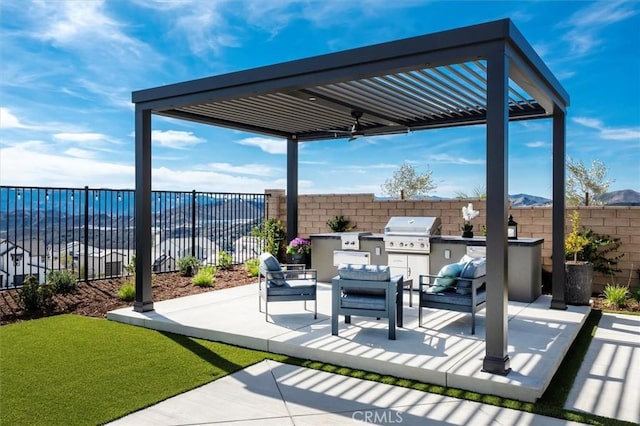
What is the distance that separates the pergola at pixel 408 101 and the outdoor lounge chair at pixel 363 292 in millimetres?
1254

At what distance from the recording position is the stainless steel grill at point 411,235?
7.89 metres

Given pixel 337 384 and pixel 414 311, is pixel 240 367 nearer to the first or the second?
pixel 337 384

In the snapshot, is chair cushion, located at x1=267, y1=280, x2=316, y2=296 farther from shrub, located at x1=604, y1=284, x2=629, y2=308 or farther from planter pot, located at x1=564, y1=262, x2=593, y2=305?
shrub, located at x1=604, y1=284, x2=629, y2=308

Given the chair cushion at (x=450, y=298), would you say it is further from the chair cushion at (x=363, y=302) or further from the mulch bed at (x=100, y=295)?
the mulch bed at (x=100, y=295)

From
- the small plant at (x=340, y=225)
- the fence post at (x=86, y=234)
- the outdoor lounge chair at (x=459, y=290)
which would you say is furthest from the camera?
the small plant at (x=340, y=225)

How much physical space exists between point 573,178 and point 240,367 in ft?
42.0

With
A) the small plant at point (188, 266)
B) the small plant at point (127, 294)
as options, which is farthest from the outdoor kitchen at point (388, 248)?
the small plant at point (127, 294)

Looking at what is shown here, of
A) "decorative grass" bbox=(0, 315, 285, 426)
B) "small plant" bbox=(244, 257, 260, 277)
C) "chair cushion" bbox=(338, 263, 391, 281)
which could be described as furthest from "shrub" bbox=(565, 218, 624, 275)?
"small plant" bbox=(244, 257, 260, 277)

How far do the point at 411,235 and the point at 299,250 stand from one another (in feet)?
8.27

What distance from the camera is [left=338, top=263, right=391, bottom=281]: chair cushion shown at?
5.20m

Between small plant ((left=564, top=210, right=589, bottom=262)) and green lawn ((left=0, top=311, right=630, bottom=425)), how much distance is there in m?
1.66

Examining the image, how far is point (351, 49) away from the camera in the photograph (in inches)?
189

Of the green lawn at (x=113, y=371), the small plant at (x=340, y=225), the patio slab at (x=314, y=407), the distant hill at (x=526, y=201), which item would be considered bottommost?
the patio slab at (x=314, y=407)

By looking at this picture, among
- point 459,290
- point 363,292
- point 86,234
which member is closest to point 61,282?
point 86,234
